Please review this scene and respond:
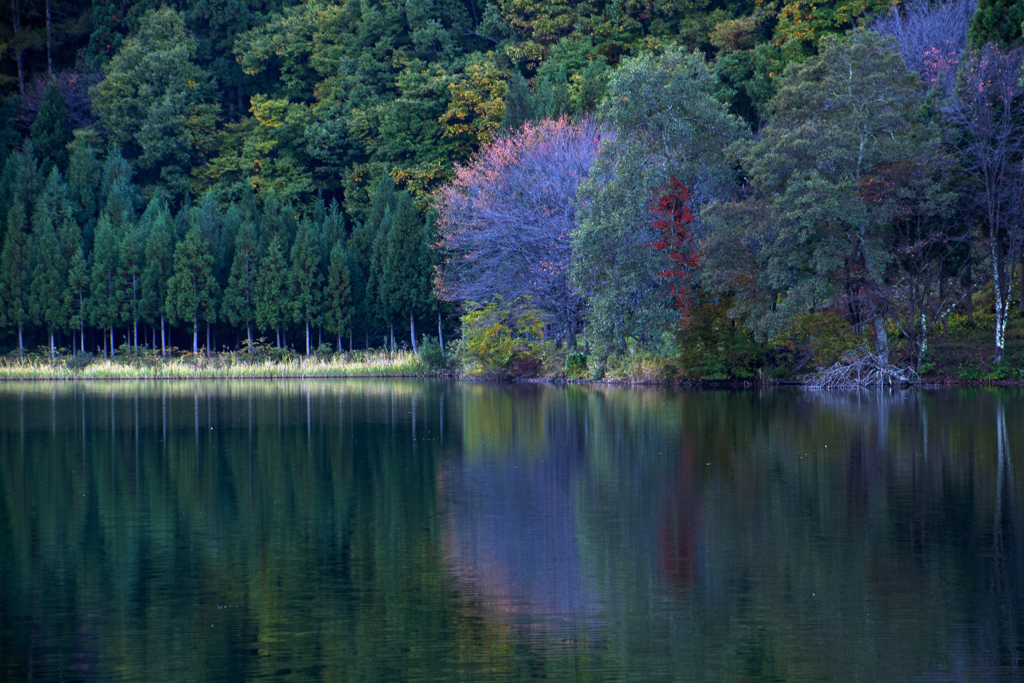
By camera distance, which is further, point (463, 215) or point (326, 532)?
point (463, 215)

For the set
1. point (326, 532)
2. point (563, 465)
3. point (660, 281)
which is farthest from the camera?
point (660, 281)

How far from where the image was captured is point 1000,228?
30156 mm

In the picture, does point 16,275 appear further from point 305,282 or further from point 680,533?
point 680,533

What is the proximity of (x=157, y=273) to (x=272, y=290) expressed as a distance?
5.15 metres

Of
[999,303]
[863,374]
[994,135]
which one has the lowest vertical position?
[863,374]

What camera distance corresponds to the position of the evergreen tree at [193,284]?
49.3 m

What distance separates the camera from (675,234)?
1273 inches

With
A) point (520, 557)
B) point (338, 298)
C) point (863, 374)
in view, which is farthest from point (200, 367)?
point (520, 557)

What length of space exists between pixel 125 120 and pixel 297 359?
68.4 feet

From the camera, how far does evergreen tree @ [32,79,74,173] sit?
58.6 meters

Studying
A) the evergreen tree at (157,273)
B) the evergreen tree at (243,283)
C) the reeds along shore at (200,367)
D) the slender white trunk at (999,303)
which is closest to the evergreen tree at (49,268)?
the reeds along shore at (200,367)

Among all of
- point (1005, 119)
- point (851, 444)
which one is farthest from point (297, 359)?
point (851, 444)

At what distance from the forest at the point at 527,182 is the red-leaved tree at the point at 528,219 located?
14cm

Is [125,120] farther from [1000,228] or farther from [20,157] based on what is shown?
[1000,228]
